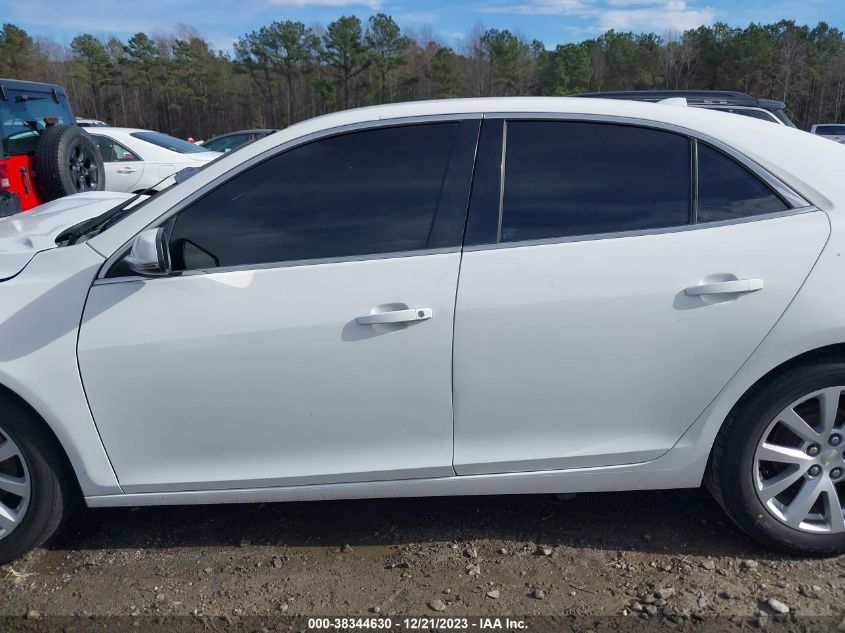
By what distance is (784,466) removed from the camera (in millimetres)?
2660

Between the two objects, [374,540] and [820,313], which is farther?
[374,540]

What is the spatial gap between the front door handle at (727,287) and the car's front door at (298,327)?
0.84 metres

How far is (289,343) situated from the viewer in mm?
2412

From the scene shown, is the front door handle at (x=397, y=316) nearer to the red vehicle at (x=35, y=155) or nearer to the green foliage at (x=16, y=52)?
the red vehicle at (x=35, y=155)

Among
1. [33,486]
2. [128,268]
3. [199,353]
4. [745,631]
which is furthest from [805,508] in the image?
[33,486]

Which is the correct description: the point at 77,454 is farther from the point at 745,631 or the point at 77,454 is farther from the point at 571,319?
the point at 745,631

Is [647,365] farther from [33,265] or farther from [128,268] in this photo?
[33,265]

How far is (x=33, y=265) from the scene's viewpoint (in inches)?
101

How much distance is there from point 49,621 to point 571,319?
6.97ft

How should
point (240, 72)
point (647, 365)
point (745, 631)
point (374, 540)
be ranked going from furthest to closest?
point (240, 72) → point (374, 540) → point (647, 365) → point (745, 631)

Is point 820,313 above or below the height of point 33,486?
above

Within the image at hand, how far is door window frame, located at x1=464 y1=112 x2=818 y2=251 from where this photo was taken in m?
2.46

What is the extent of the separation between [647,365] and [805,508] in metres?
0.85

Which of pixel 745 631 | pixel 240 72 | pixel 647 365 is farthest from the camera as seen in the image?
pixel 240 72
